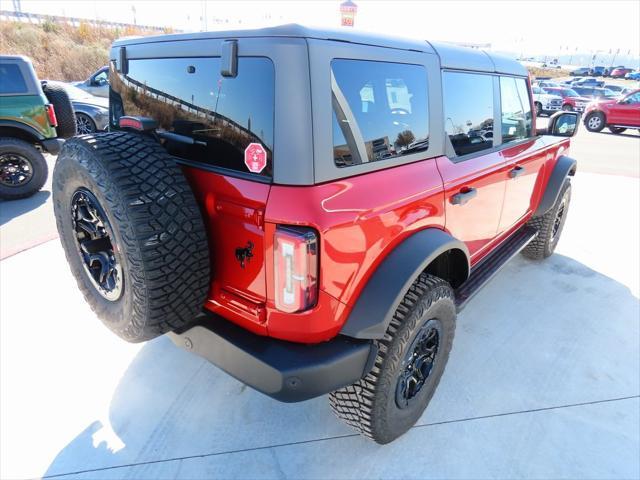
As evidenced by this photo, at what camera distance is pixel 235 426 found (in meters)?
2.32

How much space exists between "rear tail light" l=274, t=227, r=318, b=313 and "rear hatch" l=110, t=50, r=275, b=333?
0.32 ft

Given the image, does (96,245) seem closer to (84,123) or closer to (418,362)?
(418,362)

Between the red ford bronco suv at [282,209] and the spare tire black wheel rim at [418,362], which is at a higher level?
the red ford bronco suv at [282,209]

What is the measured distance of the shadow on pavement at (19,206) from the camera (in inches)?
205

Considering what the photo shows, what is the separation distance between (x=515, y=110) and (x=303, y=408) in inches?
106

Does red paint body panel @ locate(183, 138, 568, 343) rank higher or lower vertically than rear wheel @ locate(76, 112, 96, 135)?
higher

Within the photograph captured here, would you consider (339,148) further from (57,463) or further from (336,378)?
(57,463)

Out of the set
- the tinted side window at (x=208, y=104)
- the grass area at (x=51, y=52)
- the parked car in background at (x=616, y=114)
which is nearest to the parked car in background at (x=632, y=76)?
the parked car in background at (x=616, y=114)

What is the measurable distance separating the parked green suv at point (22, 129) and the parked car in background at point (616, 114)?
1659 cm

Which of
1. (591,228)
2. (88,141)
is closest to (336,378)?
(88,141)

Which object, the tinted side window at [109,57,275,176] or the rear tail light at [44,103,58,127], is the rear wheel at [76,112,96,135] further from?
the tinted side window at [109,57,275,176]

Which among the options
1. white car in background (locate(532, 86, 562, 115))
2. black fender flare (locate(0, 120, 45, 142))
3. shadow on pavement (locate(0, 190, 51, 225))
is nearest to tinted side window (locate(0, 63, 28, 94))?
black fender flare (locate(0, 120, 45, 142))

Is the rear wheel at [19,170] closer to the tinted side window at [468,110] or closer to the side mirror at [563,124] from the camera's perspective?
the tinted side window at [468,110]

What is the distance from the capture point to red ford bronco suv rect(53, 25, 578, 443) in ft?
5.20
